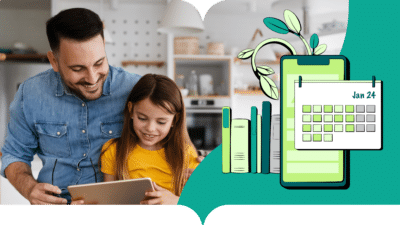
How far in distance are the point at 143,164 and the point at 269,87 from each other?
650mm

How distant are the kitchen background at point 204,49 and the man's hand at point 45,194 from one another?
76mm

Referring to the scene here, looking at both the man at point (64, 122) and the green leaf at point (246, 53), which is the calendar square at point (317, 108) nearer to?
the green leaf at point (246, 53)

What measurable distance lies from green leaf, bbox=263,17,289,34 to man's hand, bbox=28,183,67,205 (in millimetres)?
1182

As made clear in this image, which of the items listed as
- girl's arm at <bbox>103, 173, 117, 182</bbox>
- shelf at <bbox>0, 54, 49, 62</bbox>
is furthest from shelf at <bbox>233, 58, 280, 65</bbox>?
shelf at <bbox>0, 54, 49, 62</bbox>

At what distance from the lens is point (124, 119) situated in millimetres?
1468

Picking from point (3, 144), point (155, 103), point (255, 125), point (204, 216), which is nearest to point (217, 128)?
point (255, 125)

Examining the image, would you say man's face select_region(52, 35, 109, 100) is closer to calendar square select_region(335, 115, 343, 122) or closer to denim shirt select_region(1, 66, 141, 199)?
denim shirt select_region(1, 66, 141, 199)

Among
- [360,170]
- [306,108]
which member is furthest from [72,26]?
[360,170]

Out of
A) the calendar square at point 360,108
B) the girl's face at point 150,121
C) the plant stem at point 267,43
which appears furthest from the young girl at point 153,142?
the calendar square at point 360,108

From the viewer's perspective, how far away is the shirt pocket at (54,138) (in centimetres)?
148

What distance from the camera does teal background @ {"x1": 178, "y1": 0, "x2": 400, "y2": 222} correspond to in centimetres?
152

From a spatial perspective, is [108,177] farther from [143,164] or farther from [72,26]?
[72,26]

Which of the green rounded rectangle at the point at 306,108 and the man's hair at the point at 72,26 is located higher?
the man's hair at the point at 72,26

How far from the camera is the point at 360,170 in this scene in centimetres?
153
